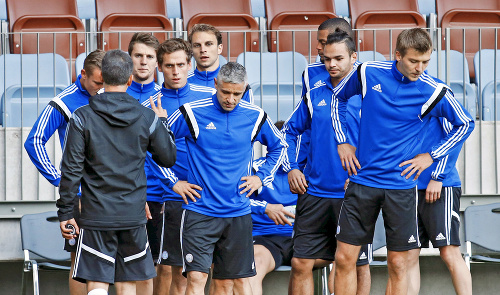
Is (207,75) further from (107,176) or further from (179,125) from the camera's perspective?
(107,176)

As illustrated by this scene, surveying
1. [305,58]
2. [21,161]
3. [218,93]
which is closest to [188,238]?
[218,93]

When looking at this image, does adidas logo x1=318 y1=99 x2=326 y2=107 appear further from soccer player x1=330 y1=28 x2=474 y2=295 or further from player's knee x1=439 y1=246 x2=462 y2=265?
player's knee x1=439 y1=246 x2=462 y2=265

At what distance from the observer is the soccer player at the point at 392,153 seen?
5.21m

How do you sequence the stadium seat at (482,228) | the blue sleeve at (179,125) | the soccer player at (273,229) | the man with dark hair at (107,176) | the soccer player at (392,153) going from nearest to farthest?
the man with dark hair at (107,176)
the blue sleeve at (179,125)
the soccer player at (392,153)
the soccer player at (273,229)
the stadium seat at (482,228)

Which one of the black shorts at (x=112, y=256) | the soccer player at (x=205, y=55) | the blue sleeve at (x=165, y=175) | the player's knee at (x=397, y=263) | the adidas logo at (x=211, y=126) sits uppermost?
the soccer player at (x=205, y=55)

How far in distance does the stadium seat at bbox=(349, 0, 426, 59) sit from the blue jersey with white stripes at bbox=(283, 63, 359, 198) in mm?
1838

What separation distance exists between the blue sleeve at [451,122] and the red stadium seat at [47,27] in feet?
11.5

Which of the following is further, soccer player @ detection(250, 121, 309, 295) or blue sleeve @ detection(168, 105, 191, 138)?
soccer player @ detection(250, 121, 309, 295)

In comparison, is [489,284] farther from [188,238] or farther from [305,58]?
[188,238]

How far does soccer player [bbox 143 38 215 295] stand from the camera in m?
5.43

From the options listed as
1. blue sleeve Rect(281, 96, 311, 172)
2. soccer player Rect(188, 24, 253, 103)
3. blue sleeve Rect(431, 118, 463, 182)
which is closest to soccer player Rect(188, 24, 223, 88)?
soccer player Rect(188, 24, 253, 103)

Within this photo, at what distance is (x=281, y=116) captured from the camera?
7359 mm

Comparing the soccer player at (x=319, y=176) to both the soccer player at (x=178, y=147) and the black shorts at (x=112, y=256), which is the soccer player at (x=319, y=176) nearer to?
the soccer player at (x=178, y=147)

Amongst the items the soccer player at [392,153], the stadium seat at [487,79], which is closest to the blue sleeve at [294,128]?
the soccer player at [392,153]
